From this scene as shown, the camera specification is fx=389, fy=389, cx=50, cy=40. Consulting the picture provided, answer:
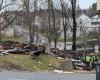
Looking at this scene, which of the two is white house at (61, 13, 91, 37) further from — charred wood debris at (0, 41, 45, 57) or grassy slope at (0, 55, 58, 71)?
grassy slope at (0, 55, 58, 71)

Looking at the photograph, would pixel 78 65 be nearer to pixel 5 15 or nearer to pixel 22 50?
pixel 22 50

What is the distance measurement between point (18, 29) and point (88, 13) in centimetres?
3080

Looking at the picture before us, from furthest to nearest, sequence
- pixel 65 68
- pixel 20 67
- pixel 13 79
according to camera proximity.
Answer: pixel 65 68 → pixel 20 67 → pixel 13 79

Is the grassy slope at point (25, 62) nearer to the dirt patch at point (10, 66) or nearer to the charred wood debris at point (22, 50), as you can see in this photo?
the dirt patch at point (10, 66)

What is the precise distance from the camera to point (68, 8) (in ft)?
188

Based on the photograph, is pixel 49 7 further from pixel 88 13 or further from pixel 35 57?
pixel 88 13

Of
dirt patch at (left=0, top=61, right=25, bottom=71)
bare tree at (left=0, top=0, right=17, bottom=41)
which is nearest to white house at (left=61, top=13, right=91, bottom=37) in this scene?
bare tree at (left=0, top=0, right=17, bottom=41)

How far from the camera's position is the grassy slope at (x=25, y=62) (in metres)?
30.4

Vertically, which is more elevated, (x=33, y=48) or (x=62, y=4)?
(x=62, y=4)

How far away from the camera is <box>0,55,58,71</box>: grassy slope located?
3039cm

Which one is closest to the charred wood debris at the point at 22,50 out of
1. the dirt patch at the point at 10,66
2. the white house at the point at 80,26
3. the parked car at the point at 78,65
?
the parked car at the point at 78,65

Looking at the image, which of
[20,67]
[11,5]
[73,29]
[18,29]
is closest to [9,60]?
[20,67]

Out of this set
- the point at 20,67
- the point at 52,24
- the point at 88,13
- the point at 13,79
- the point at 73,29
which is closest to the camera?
the point at 13,79

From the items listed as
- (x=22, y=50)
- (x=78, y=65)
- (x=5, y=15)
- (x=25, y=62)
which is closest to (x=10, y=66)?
(x=25, y=62)
